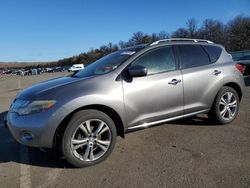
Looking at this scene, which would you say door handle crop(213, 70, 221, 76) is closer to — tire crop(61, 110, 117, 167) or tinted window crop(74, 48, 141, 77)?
tinted window crop(74, 48, 141, 77)

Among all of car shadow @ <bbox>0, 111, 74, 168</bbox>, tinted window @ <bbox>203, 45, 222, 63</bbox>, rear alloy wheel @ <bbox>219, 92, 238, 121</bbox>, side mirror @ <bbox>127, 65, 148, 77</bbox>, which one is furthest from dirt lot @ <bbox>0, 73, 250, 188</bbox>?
tinted window @ <bbox>203, 45, 222, 63</bbox>

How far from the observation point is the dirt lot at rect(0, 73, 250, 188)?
3660 mm

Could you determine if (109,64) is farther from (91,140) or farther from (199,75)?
(199,75)

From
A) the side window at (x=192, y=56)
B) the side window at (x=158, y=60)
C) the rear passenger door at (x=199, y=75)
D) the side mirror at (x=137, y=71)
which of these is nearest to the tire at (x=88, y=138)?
the side mirror at (x=137, y=71)

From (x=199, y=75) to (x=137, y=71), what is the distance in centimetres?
139

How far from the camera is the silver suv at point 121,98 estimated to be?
4.04m

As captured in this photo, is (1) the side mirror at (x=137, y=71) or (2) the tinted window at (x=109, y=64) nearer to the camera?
(1) the side mirror at (x=137, y=71)

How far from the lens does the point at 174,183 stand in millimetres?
3537

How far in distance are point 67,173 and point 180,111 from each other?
215 cm

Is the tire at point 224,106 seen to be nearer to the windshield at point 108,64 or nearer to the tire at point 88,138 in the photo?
the windshield at point 108,64

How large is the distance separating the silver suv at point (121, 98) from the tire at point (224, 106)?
19 millimetres

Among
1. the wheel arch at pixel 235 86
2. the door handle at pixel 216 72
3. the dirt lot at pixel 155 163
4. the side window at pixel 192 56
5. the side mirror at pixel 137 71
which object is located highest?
the side window at pixel 192 56

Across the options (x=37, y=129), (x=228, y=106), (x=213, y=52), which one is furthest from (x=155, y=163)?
(x=213, y=52)

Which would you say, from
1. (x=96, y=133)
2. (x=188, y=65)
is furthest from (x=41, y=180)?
(x=188, y=65)
